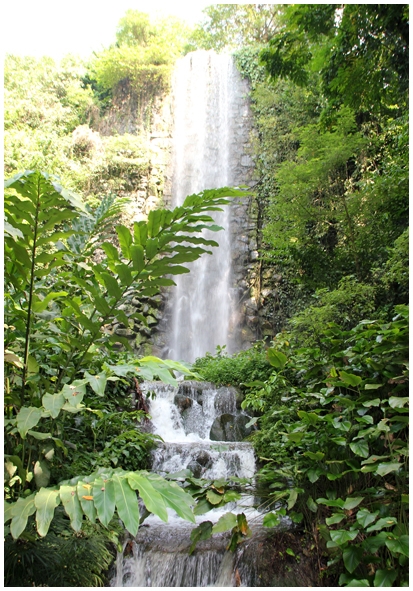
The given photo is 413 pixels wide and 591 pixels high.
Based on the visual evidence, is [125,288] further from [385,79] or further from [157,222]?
[385,79]

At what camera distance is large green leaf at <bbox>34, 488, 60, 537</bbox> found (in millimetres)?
1095

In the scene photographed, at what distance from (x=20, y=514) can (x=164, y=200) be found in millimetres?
7961

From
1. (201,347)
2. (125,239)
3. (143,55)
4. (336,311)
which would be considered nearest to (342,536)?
(125,239)

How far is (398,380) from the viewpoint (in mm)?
1835

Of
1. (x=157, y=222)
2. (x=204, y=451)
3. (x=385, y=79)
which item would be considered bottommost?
(x=204, y=451)

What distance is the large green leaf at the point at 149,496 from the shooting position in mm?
1077

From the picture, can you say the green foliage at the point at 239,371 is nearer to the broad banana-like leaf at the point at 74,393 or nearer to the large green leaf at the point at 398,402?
the large green leaf at the point at 398,402

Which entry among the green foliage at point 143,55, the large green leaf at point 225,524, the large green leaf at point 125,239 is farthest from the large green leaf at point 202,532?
the green foliage at point 143,55

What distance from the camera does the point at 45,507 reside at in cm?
113

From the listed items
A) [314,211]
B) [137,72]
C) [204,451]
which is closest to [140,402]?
[204,451]

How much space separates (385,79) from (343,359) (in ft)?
8.85

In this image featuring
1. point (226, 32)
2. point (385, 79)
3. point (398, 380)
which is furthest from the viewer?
point (226, 32)

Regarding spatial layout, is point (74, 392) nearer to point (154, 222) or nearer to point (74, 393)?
point (74, 393)

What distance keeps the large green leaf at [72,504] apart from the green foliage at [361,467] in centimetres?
89
